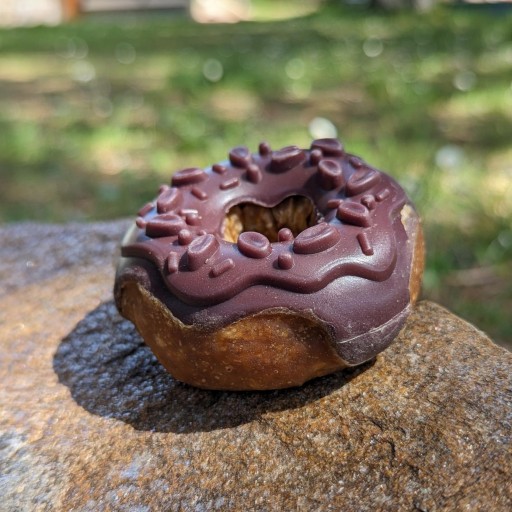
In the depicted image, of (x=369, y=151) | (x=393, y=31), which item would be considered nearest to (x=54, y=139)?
(x=369, y=151)

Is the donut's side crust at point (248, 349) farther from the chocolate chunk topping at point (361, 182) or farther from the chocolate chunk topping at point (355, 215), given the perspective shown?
the chocolate chunk topping at point (361, 182)

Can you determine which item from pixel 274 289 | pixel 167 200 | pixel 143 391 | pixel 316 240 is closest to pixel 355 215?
pixel 316 240

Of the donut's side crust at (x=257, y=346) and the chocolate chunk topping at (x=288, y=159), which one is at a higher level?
the chocolate chunk topping at (x=288, y=159)

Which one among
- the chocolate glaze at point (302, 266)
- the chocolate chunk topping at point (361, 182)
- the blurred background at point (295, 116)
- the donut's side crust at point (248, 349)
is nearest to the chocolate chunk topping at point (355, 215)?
the chocolate glaze at point (302, 266)

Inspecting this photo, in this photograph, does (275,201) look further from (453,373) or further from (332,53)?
(332,53)

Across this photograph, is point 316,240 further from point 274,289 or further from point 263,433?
point 263,433
